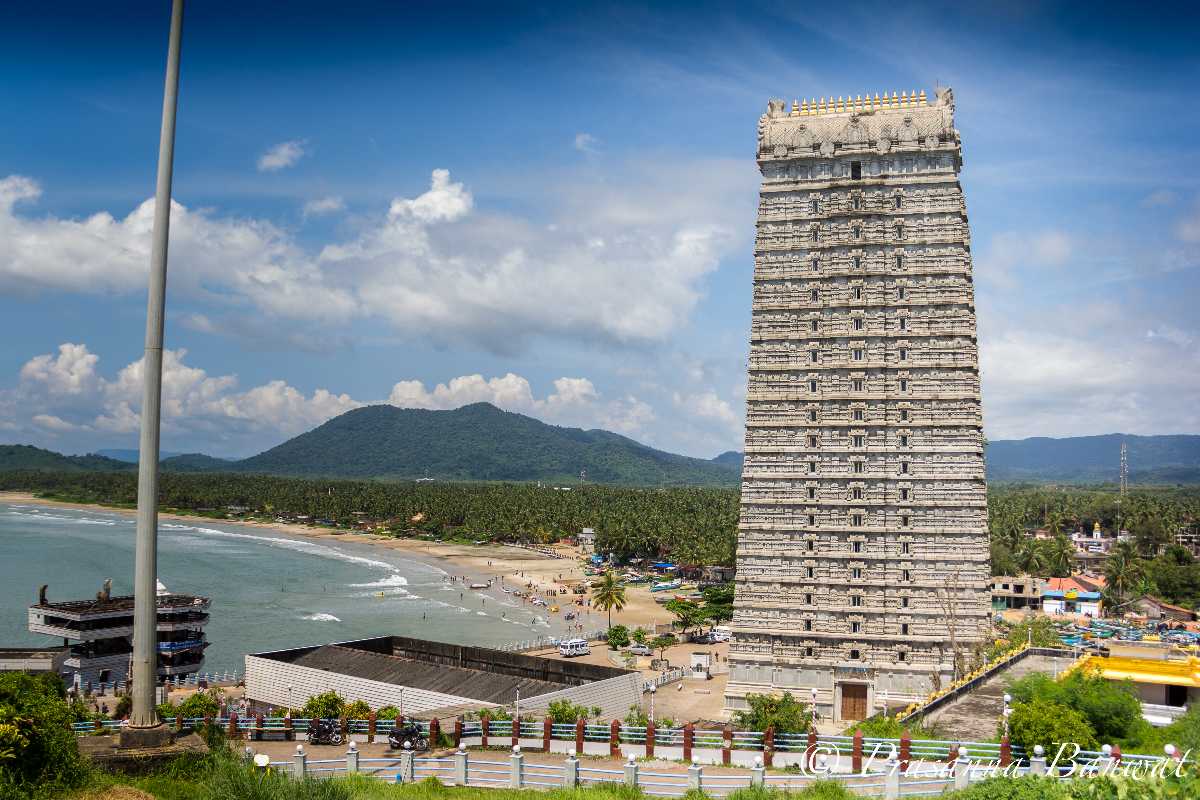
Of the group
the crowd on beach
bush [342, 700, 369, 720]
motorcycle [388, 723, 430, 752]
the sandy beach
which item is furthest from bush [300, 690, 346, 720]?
the sandy beach

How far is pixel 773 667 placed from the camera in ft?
159

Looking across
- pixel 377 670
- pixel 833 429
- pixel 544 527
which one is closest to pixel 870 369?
pixel 833 429

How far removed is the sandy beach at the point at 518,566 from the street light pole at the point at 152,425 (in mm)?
88471

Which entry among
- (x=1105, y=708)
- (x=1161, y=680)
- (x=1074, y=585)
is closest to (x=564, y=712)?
(x=1105, y=708)

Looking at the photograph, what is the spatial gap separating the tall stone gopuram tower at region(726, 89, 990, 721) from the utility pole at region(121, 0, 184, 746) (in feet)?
A: 122

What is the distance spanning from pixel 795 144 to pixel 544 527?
13211 cm

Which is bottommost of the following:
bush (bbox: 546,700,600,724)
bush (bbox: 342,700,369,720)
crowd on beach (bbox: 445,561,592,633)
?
crowd on beach (bbox: 445,561,592,633)

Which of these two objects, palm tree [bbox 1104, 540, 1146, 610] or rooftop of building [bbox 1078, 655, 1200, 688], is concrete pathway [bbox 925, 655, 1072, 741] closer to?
rooftop of building [bbox 1078, 655, 1200, 688]

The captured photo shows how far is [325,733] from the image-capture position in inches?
1131

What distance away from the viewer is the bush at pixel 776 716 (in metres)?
38.8

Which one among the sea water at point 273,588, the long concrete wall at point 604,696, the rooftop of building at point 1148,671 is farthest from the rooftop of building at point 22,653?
the rooftop of building at point 1148,671

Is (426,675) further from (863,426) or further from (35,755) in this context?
(35,755)

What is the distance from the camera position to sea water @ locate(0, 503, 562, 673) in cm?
9038

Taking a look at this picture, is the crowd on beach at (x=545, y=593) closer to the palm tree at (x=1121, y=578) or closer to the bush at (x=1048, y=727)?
the palm tree at (x=1121, y=578)
